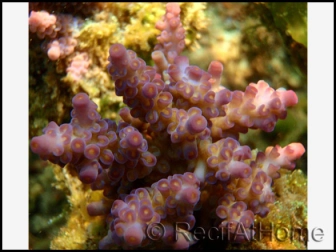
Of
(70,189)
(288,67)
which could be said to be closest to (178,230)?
(70,189)

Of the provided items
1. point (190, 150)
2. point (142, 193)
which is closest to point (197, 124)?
point (190, 150)

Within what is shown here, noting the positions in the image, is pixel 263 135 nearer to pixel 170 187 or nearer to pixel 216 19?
pixel 216 19

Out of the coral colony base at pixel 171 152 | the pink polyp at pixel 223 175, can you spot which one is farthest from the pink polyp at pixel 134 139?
the pink polyp at pixel 223 175

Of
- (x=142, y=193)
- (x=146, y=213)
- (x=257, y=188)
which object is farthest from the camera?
(x=257, y=188)

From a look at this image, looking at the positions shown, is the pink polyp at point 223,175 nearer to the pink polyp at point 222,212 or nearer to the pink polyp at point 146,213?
the pink polyp at point 222,212

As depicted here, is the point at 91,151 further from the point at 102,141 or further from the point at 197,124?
the point at 197,124

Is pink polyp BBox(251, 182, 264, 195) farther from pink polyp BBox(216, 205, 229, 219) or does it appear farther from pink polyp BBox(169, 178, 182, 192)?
pink polyp BBox(169, 178, 182, 192)

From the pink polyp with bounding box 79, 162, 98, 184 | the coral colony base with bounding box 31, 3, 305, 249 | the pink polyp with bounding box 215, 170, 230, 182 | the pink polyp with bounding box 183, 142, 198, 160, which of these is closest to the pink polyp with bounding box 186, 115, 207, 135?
the coral colony base with bounding box 31, 3, 305, 249

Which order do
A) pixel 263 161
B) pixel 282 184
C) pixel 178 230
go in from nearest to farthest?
1. pixel 178 230
2. pixel 263 161
3. pixel 282 184
